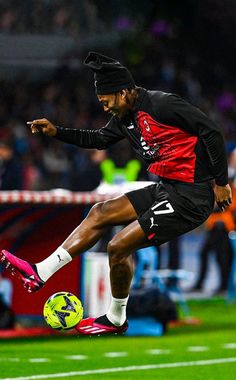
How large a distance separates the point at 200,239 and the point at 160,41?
4.62 metres

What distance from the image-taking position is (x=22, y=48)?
32.8 meters

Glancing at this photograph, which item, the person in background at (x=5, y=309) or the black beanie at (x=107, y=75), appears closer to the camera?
the black beanie at (x=107, y=75)

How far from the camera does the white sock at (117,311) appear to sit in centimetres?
1139

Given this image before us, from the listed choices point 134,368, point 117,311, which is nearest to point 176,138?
point 117,311

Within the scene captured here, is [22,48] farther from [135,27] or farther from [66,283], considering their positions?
[66,283]

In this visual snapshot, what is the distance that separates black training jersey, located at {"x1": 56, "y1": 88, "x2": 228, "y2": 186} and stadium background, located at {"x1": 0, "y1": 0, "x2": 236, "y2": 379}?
57.8ft

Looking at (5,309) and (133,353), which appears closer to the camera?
(133,353)

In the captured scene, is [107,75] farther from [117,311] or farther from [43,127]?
[117,311]

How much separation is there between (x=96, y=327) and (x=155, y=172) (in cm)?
132

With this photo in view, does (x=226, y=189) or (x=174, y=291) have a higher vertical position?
(x=226, y=189)

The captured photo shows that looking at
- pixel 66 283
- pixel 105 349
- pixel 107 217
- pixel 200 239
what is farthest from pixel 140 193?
pixel 200 239

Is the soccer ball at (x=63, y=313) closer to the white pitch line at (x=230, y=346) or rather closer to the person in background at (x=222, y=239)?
the white pitch line at (x=230, y=346)

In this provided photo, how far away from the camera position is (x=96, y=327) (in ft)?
37.2

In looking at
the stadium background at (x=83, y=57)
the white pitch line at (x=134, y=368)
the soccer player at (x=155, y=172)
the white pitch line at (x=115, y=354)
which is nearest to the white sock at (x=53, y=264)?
the soccer player at (x=155, y=172)
